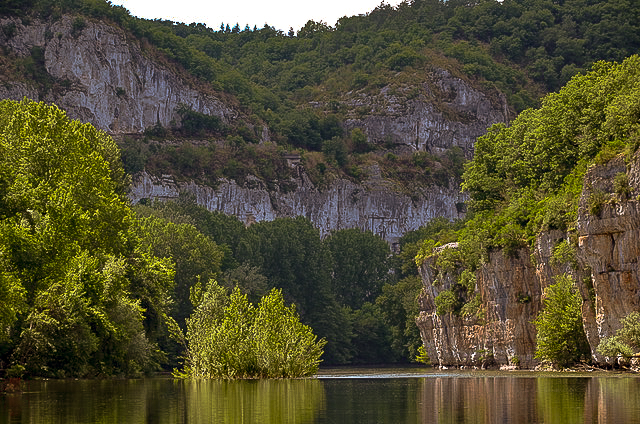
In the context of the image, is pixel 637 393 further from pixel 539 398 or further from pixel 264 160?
pixel 264 160

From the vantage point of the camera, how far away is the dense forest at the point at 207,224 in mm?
54156

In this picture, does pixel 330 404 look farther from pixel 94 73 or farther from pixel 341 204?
pixel 341 204

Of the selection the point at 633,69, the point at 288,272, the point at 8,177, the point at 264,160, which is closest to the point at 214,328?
the point at 8,177

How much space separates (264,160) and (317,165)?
35.1ft

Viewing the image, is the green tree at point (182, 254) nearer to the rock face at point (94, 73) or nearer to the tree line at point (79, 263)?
the tree line at point (79, 263)

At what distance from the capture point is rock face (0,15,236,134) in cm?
15612

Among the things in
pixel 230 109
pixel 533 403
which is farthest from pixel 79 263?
pixel 230 109

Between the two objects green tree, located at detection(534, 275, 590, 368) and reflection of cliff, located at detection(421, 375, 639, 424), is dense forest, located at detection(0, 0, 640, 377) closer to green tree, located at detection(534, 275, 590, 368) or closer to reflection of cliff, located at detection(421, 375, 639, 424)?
green tree, located at detection(534, 275, 590, 368)

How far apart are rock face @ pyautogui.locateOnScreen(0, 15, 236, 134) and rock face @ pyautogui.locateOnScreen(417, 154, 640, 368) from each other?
73.0 metres

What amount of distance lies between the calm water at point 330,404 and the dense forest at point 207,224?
33.0 feet

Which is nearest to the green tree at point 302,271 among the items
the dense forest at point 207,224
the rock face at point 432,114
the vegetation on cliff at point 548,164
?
the dense forest at point 207,224

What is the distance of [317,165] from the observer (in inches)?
7165

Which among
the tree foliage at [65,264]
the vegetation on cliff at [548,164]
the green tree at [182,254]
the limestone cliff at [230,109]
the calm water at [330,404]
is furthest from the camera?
the limestone cliff at [230,109]

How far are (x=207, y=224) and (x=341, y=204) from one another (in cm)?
4900
